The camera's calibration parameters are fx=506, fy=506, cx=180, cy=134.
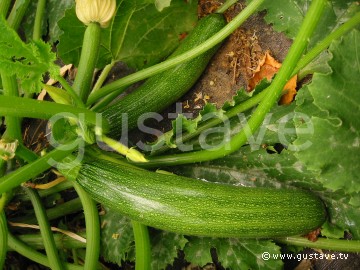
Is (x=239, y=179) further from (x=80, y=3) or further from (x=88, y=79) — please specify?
(x=80, y=3)

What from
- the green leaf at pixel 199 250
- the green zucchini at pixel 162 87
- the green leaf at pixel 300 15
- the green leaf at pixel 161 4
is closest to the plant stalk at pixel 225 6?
the green zucchini at pixel 162 87

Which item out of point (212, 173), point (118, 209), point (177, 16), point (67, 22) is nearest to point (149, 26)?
point (177, 16)

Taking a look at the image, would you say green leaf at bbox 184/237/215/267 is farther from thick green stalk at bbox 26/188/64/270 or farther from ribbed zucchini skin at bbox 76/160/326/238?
thick green stalk at bbox 26/188/64/270

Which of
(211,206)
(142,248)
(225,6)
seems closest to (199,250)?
(142,248)

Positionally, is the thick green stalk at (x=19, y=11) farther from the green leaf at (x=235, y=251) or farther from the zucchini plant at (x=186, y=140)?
the green leaf at (x=235, y=251)

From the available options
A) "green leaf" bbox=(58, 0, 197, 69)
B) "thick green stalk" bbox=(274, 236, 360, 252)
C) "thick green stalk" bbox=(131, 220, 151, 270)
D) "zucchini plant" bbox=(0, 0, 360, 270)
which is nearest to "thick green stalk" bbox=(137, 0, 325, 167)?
"zucchini plant" bbox=(0, 0, 360, 270)

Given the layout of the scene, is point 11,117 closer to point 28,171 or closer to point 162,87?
point 28,171

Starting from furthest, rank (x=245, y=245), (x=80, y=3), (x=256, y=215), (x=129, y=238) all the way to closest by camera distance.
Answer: (x=129, y=238)
(x=245, y=245)
(x=80, y=3)
(x=256, y=215)
